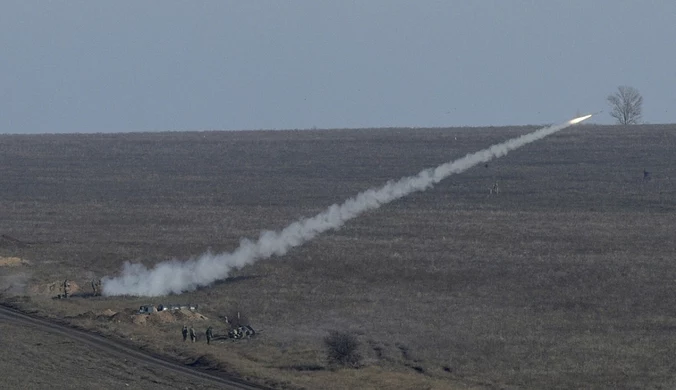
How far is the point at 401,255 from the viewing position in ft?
211

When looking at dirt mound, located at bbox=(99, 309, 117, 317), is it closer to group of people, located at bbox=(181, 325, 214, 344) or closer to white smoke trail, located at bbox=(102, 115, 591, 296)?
group of people, located at bbox=(181, 325, 214, 344)

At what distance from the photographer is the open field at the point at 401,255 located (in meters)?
42.0

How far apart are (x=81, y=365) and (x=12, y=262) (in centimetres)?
2425

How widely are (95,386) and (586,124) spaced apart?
124319 millimetres

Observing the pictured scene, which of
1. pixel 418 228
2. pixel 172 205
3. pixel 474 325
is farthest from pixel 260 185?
pixel 474 325

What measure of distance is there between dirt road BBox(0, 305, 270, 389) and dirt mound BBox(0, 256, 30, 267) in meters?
15.8

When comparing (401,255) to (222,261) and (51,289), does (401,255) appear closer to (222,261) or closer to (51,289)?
(222,261)

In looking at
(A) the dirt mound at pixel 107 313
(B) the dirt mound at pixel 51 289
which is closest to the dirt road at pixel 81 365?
(A) the dirt mound at pixel 107 313

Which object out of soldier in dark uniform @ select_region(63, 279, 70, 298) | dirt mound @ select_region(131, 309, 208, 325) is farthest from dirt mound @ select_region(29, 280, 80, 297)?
dirt mound @ select_region(131, 309, 208, 325)

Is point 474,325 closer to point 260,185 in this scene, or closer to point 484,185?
point 484,185

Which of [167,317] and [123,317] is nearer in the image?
Answer: [123,317]

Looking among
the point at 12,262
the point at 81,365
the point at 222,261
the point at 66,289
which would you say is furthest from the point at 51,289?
the point at 81,365

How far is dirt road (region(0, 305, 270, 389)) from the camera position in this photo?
117 feet

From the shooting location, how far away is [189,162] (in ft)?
404
